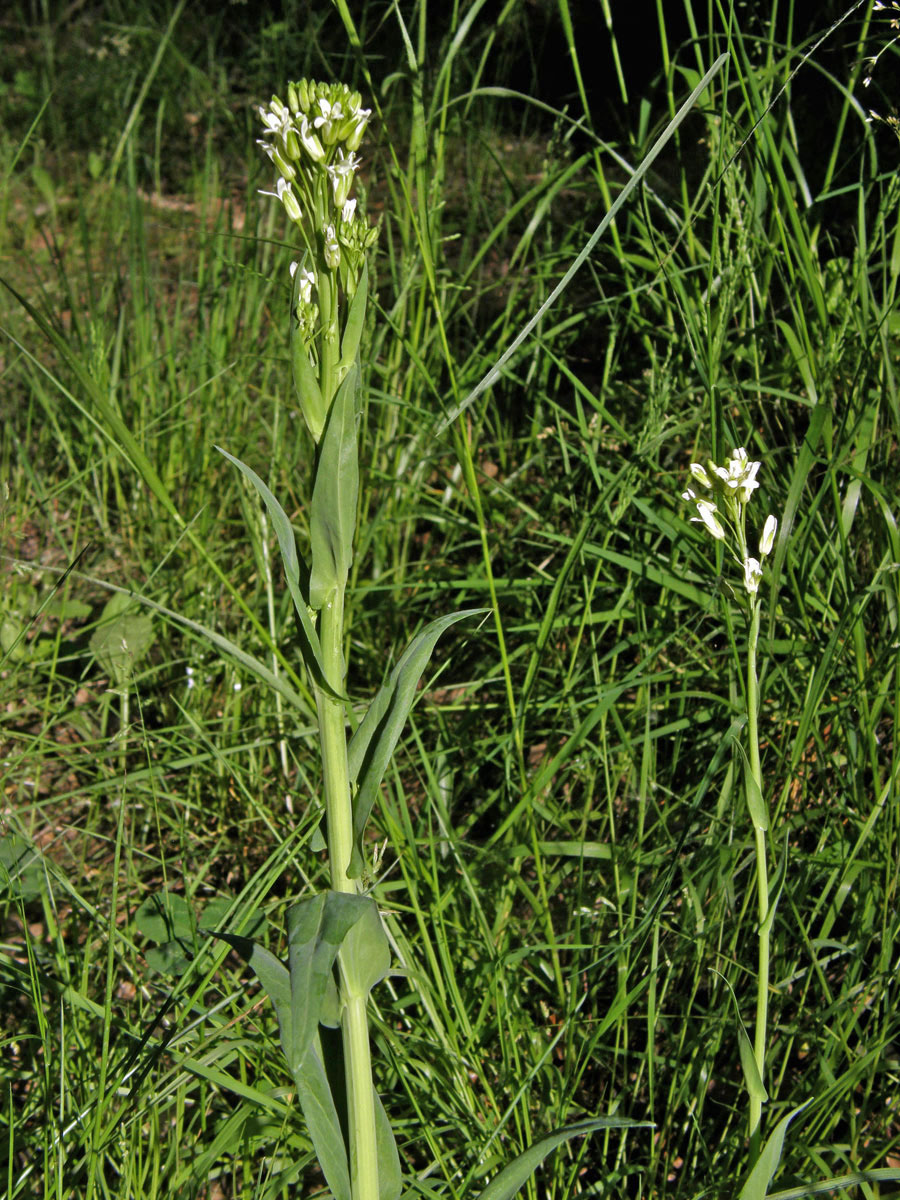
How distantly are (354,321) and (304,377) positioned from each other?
0.21 feet

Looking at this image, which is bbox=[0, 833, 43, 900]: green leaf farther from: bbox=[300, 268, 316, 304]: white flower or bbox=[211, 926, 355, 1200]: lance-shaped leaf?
bbox=[300, 268, 316, 304]: white flower

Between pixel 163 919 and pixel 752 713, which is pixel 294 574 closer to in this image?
pixel 752 713

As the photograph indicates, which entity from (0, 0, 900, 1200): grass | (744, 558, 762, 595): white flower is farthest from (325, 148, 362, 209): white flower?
(744, 558, 762, 595): white flower

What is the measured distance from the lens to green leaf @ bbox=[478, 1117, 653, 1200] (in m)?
0.87

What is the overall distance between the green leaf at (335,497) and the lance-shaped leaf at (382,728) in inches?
3.8

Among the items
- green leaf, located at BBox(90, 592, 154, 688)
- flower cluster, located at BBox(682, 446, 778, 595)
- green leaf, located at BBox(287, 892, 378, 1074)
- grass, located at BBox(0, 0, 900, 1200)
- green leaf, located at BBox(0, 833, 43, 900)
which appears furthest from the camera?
green leaf, located at BBox(90, 592, 154, 688)

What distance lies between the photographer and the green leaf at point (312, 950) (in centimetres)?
73

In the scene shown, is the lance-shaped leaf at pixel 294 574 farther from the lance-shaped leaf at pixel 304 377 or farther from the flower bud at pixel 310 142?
the flower bud at pixel 310 142

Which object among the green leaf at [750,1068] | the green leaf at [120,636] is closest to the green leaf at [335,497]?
the green leaf at [750,1068]

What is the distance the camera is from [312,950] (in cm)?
75

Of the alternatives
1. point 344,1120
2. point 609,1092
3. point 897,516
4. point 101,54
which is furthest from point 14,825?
point 101,54

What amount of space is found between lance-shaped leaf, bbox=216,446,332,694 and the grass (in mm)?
159

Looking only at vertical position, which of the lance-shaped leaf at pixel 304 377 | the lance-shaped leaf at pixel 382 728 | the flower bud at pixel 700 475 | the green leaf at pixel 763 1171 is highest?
the lance-shaped leaf at pixel 304 377

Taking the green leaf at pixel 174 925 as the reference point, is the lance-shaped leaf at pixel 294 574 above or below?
above
